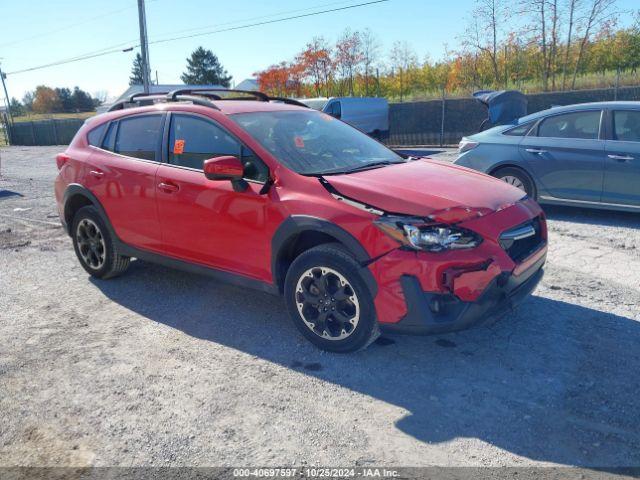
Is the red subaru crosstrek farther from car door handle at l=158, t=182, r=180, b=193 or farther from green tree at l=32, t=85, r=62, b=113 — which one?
green tree at l=32, t=85, r=62, b=113

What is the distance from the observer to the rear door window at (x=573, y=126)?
711 cm

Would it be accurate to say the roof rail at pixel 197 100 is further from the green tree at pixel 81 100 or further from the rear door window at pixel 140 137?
the green tree at pixel 81 100

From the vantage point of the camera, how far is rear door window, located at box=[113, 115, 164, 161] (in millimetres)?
4730

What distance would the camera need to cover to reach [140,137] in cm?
488

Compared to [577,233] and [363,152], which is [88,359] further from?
[577,233]

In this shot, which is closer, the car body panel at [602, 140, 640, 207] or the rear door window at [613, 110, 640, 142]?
the car body panel at [602, 140, 640, 207]

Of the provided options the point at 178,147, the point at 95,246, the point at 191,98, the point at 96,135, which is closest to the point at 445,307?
the point at 178,147

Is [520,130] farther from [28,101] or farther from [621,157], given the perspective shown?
[28,101]

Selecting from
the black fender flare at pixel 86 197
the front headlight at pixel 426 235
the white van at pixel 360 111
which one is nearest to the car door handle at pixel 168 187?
the black fender flare at pixel 86 197

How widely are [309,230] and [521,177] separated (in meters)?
4.97

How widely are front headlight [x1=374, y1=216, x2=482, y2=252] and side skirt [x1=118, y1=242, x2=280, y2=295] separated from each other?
3.66 feet

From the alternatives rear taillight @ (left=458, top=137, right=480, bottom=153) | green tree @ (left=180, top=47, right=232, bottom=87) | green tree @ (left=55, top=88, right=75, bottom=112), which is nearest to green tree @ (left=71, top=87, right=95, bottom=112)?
green tree @ (left=55, top=88, right=75, bottom=112)

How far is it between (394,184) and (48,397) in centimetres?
261

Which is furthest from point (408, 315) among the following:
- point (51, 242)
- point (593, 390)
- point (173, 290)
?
point (51, 242)
